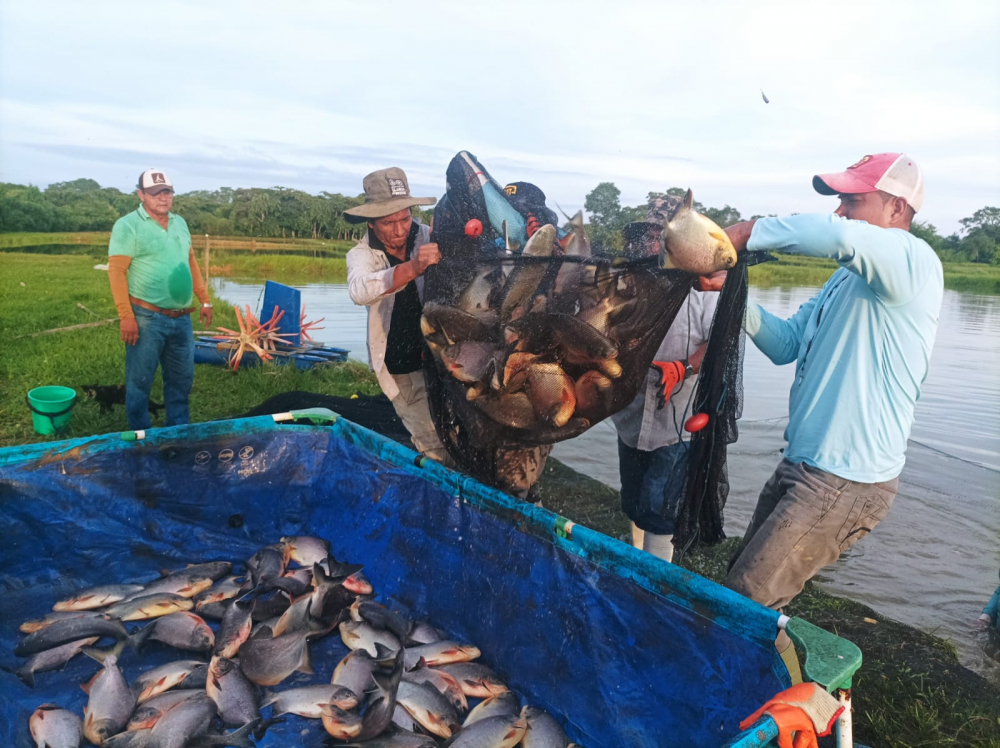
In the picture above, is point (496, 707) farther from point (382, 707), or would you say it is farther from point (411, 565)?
point (411, 565)

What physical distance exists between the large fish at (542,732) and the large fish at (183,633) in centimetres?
144

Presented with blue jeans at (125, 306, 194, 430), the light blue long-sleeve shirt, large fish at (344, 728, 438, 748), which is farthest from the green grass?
the light blue long-sleeve shirt

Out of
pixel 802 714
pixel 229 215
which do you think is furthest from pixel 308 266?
pixel 802 714

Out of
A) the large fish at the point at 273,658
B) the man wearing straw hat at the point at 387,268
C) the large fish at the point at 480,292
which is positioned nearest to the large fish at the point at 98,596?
the large fish at the point at 273,658

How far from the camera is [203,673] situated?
259 cm

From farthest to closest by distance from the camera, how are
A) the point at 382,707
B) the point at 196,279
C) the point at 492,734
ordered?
the point at 196,279, the point at 382,707, the point at 492,734

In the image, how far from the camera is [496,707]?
2369mm

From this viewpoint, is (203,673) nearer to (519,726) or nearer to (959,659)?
(519,726)

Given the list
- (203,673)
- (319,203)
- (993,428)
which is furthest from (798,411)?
(319,203)

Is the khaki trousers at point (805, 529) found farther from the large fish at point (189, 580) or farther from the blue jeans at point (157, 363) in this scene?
the blue jeans at point (157, 363)

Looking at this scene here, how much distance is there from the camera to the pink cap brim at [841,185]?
238cm

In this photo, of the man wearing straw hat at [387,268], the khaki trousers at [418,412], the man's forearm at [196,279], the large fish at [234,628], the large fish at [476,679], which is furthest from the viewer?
the man's forearm at [196,279]

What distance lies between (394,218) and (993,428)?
1052 centimetres

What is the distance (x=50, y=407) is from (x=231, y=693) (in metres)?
4.21
